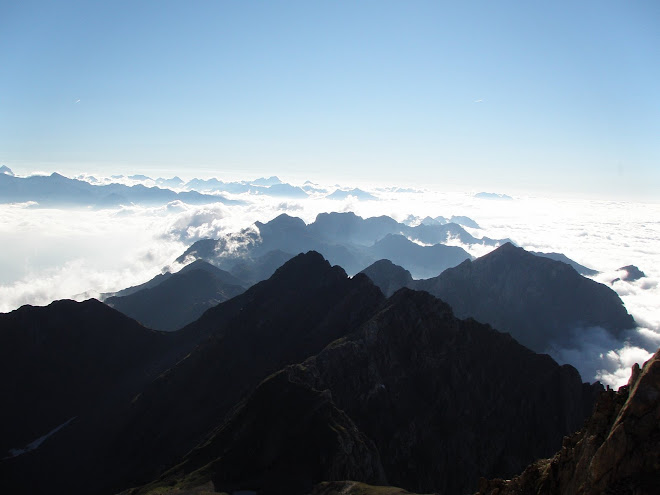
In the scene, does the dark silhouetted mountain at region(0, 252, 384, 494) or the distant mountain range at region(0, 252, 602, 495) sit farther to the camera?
the dark silhouetted mountain at region(0, 252, 384, 494)

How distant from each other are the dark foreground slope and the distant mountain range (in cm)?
40

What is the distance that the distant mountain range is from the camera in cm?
10950

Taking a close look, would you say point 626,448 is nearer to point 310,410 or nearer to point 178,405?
point 310,410

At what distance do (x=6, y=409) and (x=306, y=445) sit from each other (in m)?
149

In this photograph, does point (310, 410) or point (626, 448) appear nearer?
point (626, 448)

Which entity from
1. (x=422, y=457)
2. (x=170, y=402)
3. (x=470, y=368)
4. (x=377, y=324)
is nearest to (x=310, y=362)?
(x=377, y=324)

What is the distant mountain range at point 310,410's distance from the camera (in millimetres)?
109500

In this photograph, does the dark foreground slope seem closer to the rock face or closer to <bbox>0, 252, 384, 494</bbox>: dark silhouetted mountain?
<bbox>0, 252, 384, 494</bbox>: dark silhouetted mountain

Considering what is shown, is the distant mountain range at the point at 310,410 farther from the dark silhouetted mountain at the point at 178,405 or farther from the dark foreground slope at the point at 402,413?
the dark silhouetted mountain at the point at 178,405

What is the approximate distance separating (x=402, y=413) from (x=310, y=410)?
37982 millimetres

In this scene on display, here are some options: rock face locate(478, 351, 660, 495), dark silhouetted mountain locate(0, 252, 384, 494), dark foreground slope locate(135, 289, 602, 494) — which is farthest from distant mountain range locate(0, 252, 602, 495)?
rock face locate(478, 351, 660, 495)

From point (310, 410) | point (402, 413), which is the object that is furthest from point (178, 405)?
point (402, 413)

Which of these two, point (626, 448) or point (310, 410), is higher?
point (626, 448)

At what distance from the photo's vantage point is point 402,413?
135750 millimetres
